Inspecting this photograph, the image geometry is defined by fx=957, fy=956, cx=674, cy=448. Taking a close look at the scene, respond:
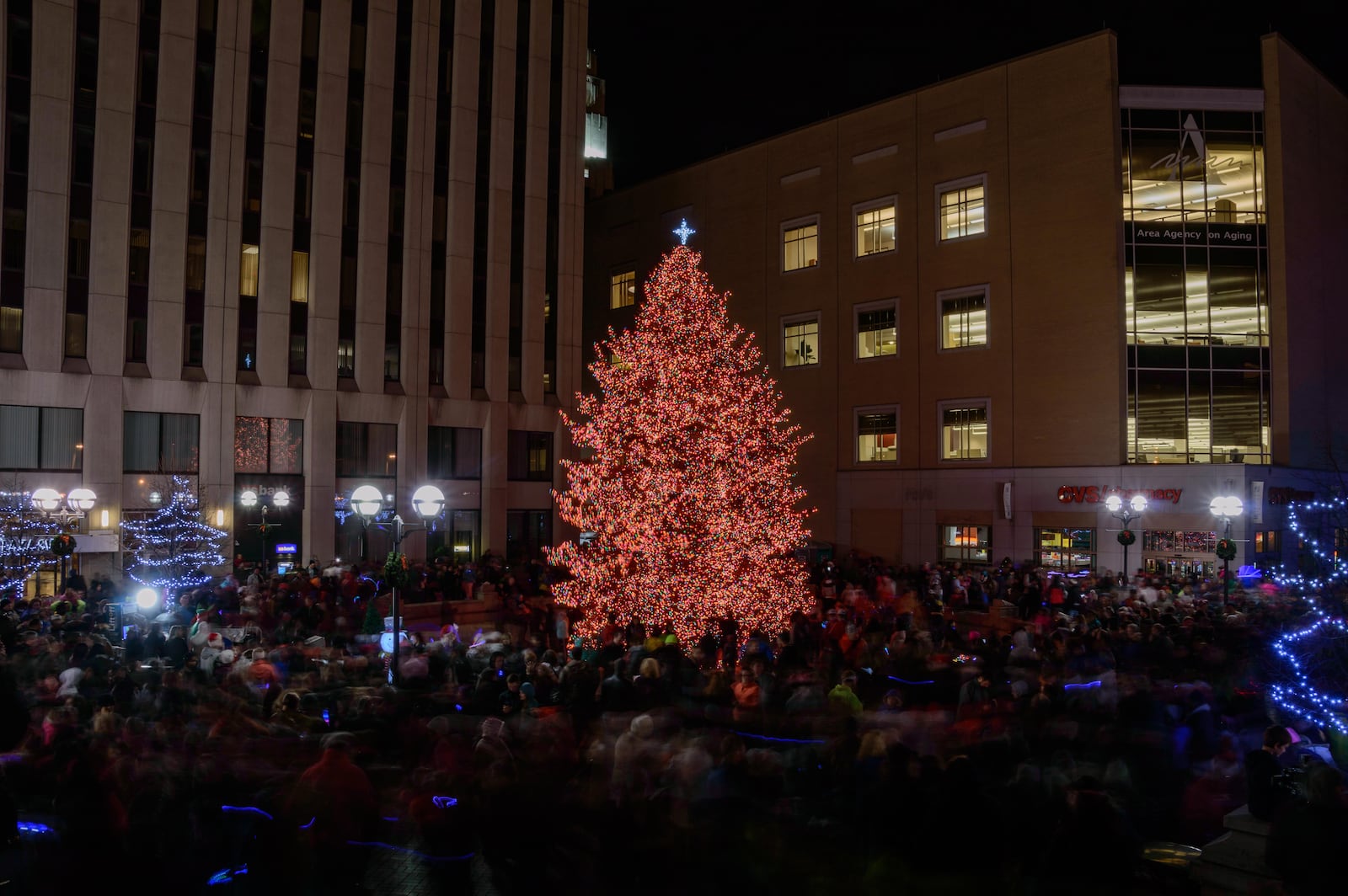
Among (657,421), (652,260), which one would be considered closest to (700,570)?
(657,421)

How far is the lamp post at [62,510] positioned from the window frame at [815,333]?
2752 cm

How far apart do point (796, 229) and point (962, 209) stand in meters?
7.82

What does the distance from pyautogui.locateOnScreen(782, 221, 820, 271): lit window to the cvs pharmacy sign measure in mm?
14679

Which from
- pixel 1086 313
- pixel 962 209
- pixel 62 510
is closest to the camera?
pixel 62 510

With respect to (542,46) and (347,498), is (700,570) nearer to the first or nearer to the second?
(347,498)

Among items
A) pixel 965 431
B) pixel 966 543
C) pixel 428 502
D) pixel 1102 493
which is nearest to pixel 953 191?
pixel 965 431

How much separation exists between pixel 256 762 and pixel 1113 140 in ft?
114

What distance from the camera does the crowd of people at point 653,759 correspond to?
690cm

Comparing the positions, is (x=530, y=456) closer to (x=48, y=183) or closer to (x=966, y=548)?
(x=966, y=548)

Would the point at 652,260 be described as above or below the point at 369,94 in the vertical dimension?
below

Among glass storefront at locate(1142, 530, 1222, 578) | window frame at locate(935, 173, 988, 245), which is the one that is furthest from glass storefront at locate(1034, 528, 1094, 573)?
window frame at locate(935, 173, 988, 245)

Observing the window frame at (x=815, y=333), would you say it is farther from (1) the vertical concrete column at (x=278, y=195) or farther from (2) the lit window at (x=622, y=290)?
(1) the vertical concrete column at (x=278, y=195)

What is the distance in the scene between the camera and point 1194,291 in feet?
115

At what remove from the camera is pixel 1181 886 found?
836 cm
